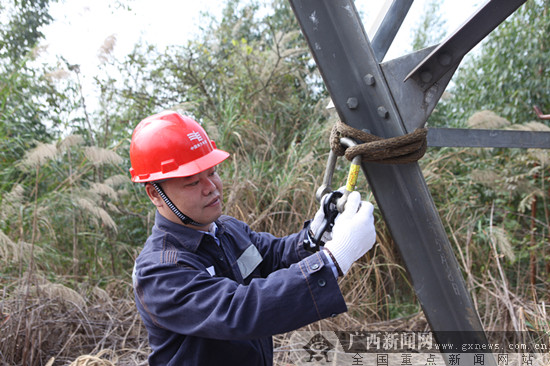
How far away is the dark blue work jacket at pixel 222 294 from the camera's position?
1243 mm

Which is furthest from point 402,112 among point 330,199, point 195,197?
point 195,197

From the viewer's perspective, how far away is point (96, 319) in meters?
3.31

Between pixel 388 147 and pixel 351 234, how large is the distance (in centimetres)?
29

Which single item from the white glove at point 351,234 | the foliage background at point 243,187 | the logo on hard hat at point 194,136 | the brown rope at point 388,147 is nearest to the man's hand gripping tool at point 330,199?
the white glove at point 351,234

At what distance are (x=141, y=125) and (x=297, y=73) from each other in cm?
426

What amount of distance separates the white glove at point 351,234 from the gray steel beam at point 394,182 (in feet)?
0.25

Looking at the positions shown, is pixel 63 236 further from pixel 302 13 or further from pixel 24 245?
pixel 302 13

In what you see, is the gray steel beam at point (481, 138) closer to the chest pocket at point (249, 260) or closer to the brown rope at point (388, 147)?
the brown rope at point (388, 147)

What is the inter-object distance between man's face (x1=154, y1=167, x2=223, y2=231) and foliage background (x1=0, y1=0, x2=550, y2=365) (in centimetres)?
137

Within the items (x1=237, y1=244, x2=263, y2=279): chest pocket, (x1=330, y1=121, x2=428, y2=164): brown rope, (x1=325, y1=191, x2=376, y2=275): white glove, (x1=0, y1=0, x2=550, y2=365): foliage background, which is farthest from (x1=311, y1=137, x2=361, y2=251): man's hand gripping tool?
(x1=0, y1=0, x2=550, y2=365): foliage background

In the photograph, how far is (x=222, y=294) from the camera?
4.25ft

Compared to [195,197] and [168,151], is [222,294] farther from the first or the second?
[168,151]

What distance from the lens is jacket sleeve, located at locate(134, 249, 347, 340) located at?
4.07 feet

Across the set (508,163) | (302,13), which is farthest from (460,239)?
(302,13)
